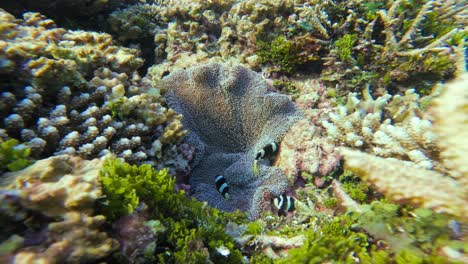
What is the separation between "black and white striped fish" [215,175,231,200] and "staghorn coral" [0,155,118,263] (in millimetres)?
2045

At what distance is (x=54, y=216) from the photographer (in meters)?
1.67

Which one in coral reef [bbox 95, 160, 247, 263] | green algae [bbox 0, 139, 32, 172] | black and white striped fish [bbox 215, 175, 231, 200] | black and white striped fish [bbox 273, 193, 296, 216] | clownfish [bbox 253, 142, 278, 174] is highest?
green algae [bbox 0, 139, 32, 172]

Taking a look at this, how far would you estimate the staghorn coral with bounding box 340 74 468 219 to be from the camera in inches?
72.9

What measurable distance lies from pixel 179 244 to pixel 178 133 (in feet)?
5.69

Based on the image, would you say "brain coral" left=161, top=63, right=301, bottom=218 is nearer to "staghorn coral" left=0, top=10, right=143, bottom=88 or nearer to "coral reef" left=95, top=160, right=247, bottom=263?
"staghorn coral" left=0, top=10, right=143, bottom=88

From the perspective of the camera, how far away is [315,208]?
3539 millimetres

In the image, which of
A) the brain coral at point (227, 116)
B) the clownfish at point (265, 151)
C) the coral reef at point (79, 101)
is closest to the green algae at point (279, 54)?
the brain coral at point (227, 116)

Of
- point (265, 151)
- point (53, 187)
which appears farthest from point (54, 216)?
point (265, 151)

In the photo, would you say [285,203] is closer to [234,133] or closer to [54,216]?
[234,133]

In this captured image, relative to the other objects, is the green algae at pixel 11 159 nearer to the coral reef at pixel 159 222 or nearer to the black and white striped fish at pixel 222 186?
the coral reef at pixel 159 222

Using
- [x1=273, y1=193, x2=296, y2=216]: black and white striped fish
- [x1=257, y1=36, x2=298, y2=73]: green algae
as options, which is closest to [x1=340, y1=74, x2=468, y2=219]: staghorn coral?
[x1=273, y1=193, x2=296, y2=216]: black and white striped fish

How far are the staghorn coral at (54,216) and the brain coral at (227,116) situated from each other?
239 cm

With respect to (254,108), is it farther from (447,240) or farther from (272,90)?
(447,240)

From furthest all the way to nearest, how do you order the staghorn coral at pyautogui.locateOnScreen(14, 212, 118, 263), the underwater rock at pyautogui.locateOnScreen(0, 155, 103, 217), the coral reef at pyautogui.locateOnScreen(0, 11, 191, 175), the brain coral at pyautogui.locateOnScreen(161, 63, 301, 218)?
the brain coral at pyautogui.locateOnScreen(161, 63, 301, 218)
the coral reef at pyautogui.locateOnScreen(0, 11, 191, 175)
the underwater rock at pyautogui.locateOnScreen(0, 155, 103, 217)
the staghorn coral at pyautogui.locateOnScreen(14, 212, 118, 263)
